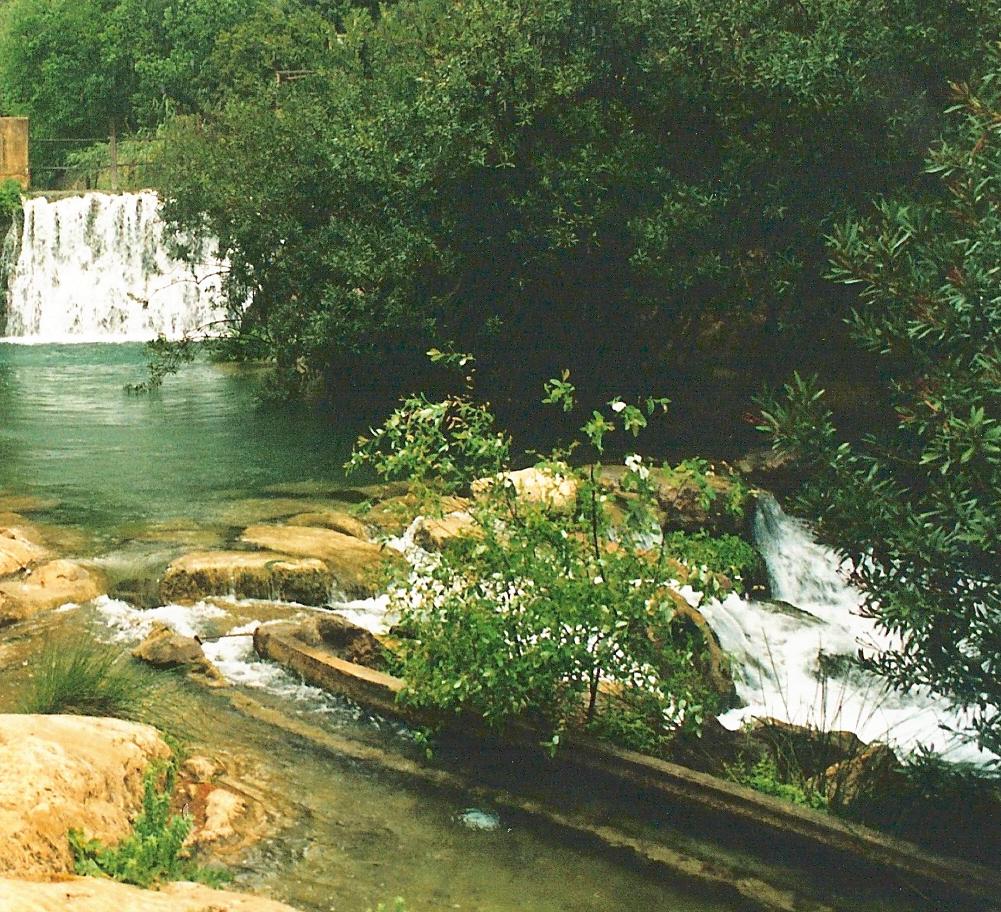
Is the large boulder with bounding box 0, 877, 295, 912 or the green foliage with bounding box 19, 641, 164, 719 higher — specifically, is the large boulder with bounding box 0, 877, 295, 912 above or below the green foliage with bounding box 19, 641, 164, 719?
above

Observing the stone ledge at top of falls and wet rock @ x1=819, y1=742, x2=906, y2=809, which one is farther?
the stone ledge at top of falls

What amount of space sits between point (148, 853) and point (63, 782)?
0.46 metres

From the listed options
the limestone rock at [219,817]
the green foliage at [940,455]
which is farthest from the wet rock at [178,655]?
the green foliage at [940,455]

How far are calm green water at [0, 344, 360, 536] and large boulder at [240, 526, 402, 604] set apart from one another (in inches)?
56.2

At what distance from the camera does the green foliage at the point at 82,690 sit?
723 centimetres

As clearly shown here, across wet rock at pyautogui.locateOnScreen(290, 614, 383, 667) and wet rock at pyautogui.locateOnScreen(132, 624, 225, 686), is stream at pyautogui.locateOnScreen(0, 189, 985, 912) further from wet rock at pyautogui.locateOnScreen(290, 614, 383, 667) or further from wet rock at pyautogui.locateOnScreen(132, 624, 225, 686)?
wet rock at pyautogui.locateOnScreen(290, 614, 383, 667)

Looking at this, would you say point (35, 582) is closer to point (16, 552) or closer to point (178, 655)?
point (16, 552)

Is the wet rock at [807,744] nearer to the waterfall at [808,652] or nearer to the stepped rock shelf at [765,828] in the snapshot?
the waterfall at [808,652]

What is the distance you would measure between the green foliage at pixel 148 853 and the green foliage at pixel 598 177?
1143 cm

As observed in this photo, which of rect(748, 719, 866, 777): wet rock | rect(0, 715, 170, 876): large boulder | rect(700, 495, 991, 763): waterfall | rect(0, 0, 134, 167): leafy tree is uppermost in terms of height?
rect(0, 0, 134, 167): leafy tree

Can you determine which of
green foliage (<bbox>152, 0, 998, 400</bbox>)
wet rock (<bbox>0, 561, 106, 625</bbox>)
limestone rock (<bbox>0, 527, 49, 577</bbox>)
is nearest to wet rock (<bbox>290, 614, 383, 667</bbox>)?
wet rock (<bbox>0, 561, 106, 625</bbox>)

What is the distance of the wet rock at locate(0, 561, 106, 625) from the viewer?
32.3 ft

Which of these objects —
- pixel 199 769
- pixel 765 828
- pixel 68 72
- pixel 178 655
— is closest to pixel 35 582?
pixel 178 655

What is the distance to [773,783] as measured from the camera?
7.09 metres
